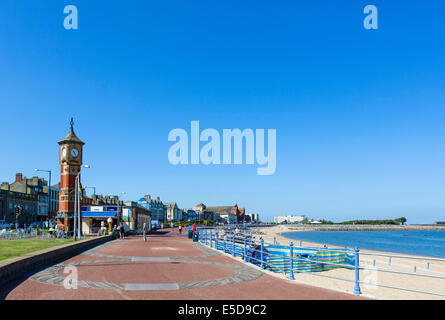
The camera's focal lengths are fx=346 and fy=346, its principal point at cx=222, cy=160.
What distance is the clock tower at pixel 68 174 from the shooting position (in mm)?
46031

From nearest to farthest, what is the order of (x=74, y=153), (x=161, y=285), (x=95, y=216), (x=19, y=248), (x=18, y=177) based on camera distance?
(x=161, y=285), (x=19, y=248), (x=95, y=216), (x=74, y=153), (x=18, y=177)

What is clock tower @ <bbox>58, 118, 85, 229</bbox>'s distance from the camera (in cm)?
4603

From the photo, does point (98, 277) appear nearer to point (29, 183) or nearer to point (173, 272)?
point (173, 272)

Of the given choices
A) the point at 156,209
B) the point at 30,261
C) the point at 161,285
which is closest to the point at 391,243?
the point at 161,285

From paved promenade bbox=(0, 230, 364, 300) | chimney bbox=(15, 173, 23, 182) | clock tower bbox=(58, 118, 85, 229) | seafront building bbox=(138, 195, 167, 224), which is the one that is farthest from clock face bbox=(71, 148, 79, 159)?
seafront building bbox=(138, 195, 167, 224)

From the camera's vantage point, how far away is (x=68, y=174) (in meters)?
46.1

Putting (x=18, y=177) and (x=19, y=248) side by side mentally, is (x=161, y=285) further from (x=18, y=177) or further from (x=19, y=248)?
(x=18, y=177)

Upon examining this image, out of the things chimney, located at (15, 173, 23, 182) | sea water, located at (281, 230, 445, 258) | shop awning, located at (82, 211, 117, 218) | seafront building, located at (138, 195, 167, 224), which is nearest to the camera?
shop awning, located at (82, 211, 117, 218)

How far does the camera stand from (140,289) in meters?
8.76

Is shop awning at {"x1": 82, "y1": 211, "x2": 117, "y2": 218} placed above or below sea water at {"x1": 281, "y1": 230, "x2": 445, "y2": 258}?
above

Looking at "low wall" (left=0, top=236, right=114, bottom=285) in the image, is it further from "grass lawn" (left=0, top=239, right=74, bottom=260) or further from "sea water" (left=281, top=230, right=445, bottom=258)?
"sea water" (left=281, top=230, right=445, bottom=258)

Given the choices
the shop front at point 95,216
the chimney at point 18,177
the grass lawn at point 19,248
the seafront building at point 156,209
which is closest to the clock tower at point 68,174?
the shop front at point 95,216

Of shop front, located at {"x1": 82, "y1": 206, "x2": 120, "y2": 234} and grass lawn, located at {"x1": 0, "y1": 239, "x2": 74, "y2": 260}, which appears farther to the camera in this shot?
shop front, located at {"x1": 82, "y1": 206, "x2": 120, "y2": 234}
